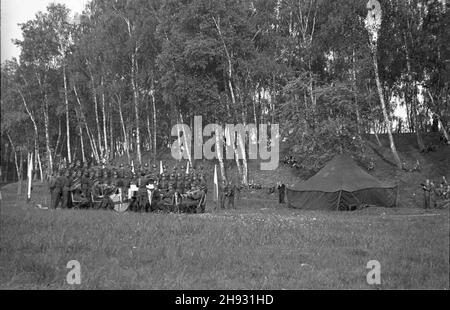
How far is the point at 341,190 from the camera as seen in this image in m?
24.6

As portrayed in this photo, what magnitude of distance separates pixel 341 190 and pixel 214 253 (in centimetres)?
1417

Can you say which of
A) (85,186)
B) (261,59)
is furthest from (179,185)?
(261,59)

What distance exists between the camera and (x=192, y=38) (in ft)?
120

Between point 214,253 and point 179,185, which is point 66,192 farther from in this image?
point 214,253

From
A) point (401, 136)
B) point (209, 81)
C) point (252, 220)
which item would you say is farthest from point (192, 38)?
point (252, 220)

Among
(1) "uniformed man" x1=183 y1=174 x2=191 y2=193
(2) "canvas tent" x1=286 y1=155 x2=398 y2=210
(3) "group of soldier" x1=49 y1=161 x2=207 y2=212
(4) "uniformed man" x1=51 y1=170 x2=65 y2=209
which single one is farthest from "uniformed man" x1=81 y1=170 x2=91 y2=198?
(2) "canvas tent" x1=286 y1=155 x2=398 y2=210

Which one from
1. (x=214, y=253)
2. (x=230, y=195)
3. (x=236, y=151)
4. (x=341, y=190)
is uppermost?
(x=236, y=151)

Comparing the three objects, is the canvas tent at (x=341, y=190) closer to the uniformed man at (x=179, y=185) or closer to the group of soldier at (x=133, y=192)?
the group of soldier at (x=133, y=192)

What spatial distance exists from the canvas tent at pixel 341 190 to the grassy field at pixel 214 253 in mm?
8612

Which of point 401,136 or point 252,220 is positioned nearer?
point 252,220

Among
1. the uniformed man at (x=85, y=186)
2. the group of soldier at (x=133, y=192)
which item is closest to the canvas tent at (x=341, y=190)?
the group of soldier at (x=133, y=192)

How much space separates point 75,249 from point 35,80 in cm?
4062

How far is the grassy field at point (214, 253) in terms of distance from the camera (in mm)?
9578
